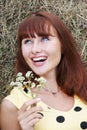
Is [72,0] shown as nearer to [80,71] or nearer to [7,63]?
[7,63]

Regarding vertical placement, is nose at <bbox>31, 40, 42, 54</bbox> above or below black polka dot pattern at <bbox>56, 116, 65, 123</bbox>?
above

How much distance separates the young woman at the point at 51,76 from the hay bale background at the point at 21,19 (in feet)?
1.56

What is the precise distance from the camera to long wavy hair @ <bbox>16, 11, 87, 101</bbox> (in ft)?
6.04

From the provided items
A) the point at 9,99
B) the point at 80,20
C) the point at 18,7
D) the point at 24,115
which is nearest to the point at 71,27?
the point at 80,20

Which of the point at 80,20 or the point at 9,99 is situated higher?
the point at 80,20

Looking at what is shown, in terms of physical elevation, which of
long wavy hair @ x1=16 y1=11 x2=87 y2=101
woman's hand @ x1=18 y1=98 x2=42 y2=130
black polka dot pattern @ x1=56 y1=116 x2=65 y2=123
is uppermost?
long wavy hair @ x1=16 y1=11 x2=87 y2=101

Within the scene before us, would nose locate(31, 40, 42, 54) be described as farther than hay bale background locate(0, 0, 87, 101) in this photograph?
No

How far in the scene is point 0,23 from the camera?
2533 mm

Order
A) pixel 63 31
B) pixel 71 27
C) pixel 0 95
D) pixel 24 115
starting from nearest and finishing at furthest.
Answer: pixel 24 115 < pixel 63 31 < pixel 0 95 < pixel 71 27

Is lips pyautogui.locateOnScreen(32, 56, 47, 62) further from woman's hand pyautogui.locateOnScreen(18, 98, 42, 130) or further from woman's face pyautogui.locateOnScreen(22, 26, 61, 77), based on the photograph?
woman's hand pyautogui.locateOnScreen(18, 98, 42, 130)

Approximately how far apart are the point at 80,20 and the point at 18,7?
39cm

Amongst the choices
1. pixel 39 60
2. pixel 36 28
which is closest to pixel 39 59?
pixel 39 60

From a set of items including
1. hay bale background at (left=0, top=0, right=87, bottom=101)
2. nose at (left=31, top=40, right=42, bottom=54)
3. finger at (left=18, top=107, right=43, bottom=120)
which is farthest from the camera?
hay bale background at (left=0, top=0, right=87, bottom=101)

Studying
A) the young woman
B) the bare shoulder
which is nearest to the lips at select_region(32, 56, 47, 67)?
the young woman
